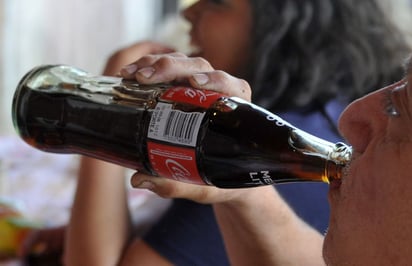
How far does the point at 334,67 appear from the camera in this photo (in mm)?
1293

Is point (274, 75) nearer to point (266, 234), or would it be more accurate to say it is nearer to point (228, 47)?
point (228, 47)

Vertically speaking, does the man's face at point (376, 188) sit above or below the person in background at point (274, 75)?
above

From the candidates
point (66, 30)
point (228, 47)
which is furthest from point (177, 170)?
point (66, 30)

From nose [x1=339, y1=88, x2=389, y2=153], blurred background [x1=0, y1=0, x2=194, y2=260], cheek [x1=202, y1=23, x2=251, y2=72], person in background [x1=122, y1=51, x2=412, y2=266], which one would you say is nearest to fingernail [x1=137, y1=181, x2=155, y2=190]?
person in background [x1=122, y1=51, x2=412, y2=266]

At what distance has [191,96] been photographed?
0.66 meters

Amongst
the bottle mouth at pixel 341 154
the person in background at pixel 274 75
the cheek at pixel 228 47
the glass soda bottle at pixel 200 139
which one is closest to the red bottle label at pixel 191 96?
the glass soda bottle at pixel 200 139

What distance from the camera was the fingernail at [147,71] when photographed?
72cm

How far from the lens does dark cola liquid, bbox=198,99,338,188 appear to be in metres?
0.64

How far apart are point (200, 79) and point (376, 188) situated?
212 mm

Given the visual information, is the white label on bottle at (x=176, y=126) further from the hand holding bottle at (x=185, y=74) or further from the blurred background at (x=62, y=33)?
the blurred background at (x=62, y=33)

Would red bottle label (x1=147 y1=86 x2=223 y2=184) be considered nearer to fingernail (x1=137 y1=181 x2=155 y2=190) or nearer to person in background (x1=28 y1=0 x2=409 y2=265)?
fingernail (x1=137 y1=181 x2=155 y2=190)

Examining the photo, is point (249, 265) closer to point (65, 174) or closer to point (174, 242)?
point (174, 242)

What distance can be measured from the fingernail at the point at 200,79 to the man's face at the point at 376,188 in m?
0.15

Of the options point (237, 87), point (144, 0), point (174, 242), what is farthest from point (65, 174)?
point (144, 0)
